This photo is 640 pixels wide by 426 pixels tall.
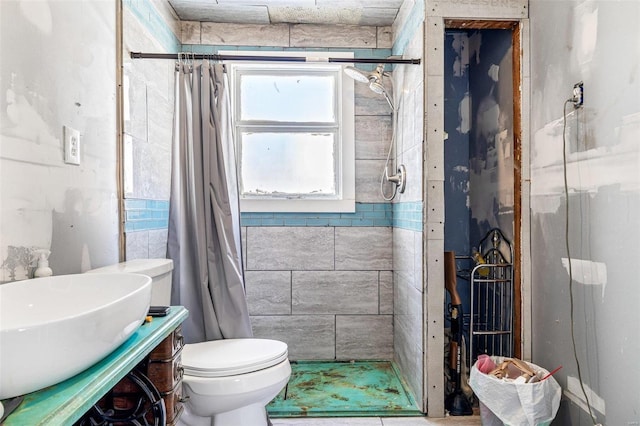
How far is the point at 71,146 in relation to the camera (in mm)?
1542

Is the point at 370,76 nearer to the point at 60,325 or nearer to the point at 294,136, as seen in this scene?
the point at 294,136

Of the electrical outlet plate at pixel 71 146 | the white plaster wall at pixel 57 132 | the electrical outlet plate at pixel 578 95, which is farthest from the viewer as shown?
the electrical outlet plate at pixel 578 95

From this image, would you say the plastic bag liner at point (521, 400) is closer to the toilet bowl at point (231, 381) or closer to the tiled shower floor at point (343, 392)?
the tiled shower floor at point (343, 392)

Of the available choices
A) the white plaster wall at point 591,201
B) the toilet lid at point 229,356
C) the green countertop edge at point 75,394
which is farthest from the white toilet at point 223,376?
the white plaster wall at point 591,201

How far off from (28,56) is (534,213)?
7.04 ft

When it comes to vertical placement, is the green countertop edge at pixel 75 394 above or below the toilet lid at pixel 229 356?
above

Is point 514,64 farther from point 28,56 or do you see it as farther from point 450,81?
point 28,56

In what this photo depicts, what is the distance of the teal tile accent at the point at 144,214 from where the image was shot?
79.7 inches

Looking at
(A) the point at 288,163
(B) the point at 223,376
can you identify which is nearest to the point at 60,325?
(B) the point at 223,376

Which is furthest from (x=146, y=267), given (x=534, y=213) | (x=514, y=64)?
(x=514, y=64)

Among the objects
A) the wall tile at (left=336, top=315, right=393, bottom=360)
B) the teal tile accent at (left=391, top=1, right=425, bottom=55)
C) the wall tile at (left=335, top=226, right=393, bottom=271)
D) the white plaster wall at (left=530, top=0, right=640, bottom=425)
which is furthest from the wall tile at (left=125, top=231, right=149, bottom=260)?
the white plaster wall at (left=530, top=0, right=640, bottom=425)

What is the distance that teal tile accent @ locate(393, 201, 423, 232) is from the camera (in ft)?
7.33

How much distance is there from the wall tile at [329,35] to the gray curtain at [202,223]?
990mm

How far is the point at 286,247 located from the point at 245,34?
4.96ft
